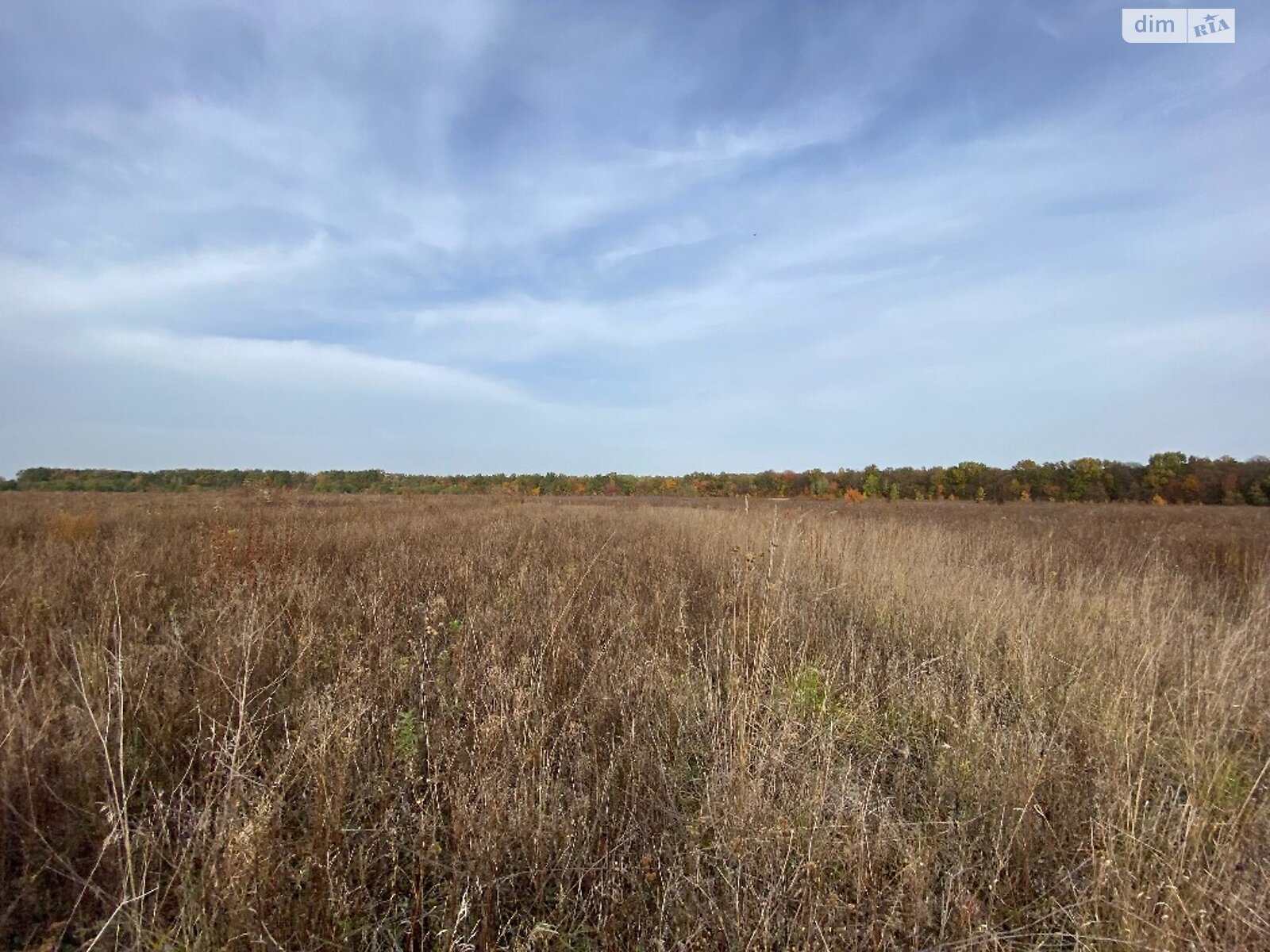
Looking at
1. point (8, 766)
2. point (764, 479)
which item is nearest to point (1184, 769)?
point (8, 766)

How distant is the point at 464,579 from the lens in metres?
5.29

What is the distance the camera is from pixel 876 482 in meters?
57.4

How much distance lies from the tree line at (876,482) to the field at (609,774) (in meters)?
20.9

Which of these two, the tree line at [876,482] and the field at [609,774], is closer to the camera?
the field at [609,774]

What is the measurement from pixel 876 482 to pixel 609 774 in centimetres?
6115

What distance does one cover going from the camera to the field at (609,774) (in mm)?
1587

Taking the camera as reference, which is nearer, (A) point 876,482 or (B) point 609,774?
(B) point 609,774

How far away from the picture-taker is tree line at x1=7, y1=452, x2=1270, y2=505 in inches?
1340

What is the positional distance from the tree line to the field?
20904 millimetres

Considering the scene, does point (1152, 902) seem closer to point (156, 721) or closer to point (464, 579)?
point (156, 721)

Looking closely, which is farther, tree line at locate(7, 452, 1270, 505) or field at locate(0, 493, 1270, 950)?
tree line at locate(7, 452, 1270, 505)

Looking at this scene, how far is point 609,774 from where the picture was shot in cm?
214

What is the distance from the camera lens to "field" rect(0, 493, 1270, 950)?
5.21 ft

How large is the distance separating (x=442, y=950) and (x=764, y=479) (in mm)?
65175
